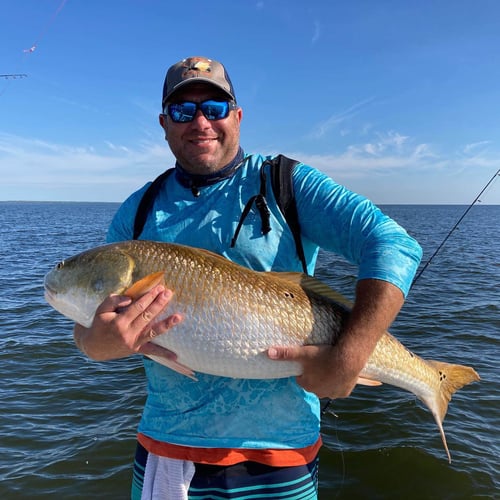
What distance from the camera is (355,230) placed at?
2.30 metres

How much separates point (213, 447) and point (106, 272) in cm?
116

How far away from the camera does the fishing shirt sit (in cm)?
234

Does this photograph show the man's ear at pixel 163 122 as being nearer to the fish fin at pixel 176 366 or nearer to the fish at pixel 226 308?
the fish at pixel 226 308

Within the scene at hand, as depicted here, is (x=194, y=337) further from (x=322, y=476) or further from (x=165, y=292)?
(x=322, y=476)

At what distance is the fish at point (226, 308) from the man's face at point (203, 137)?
565 millimetres

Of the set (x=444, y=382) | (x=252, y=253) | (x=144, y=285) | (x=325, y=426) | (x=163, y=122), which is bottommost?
(x=325, y=426)

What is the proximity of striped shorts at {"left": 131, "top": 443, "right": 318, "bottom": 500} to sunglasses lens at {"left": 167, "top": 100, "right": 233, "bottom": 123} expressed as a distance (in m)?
2.03

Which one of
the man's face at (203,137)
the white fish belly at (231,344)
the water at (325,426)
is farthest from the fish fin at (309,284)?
the water at (325,426)

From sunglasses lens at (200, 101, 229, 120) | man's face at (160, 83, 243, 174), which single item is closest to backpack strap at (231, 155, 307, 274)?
man's face at (160, 83, 243, 174)

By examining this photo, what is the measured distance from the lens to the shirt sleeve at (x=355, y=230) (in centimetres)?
216

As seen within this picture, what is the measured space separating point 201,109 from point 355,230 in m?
1.24

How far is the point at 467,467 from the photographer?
690 cm

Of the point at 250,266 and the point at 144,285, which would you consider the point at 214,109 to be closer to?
the point at 250,266

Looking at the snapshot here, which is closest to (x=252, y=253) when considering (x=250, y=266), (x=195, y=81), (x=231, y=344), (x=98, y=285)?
(x=250, y=266)
